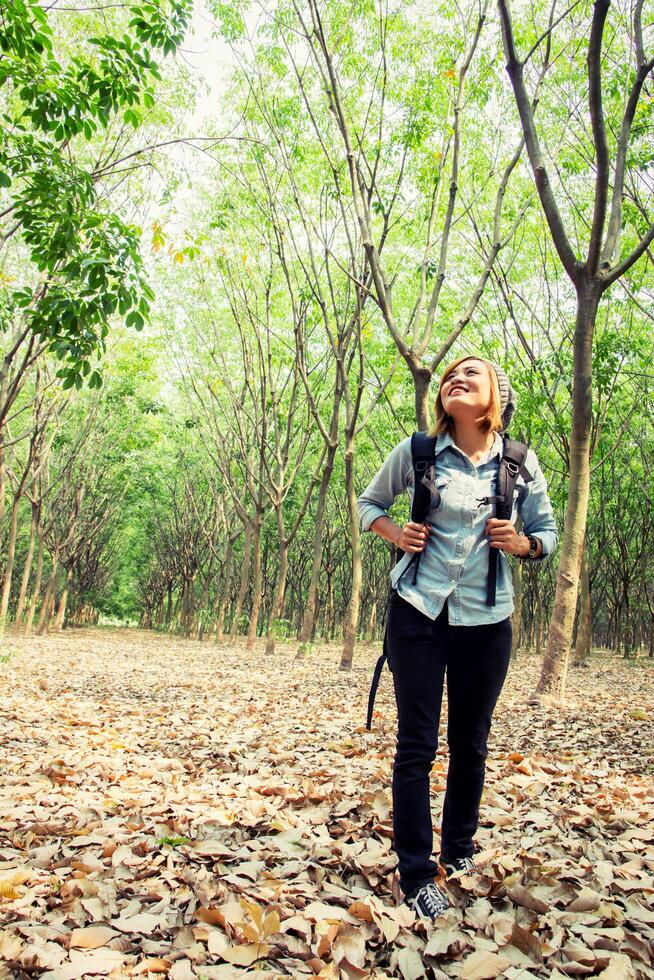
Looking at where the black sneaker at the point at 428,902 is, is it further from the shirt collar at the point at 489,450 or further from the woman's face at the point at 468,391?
the woman's face at the point at 468,391

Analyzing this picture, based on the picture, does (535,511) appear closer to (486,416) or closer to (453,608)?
(486,416)

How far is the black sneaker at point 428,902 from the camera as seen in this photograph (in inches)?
94.9

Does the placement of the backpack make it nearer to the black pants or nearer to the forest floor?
the black pants

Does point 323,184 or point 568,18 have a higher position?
point 568,18

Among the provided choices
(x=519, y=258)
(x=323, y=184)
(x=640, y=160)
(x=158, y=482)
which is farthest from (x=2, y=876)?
(x=158, y=482)

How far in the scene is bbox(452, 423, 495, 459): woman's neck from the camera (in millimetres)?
2838

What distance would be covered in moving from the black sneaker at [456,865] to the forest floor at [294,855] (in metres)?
0.06

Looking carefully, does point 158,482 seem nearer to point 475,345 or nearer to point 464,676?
point 475,345

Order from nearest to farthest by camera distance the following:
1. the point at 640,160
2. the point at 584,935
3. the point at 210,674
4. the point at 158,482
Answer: the point at 584,935
the point at 640,160
the point at 210,674
the point at 158,482

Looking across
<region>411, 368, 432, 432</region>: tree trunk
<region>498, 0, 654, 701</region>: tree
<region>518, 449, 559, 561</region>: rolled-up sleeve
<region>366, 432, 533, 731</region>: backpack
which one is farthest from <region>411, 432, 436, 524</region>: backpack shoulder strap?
<region>411, 368, 432, 432</region>: tree trunk

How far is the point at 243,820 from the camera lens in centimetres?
358

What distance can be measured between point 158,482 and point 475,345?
55.0ft

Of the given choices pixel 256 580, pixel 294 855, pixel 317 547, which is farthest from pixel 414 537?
pixel 256 580

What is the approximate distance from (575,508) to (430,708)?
5530 mm
